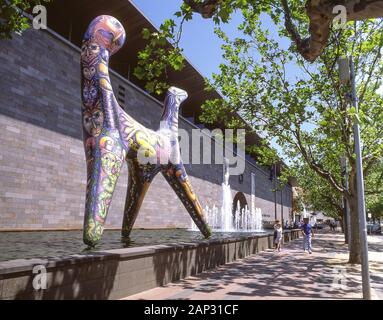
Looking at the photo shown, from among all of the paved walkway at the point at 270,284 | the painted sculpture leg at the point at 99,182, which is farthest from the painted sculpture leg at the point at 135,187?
the paved walkway at the point at 270,284

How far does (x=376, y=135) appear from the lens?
13.6 m

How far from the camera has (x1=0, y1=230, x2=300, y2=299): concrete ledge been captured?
4.36m

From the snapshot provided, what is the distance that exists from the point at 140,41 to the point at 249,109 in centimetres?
874

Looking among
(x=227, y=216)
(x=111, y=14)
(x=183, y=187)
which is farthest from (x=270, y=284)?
(x=227, y=216)

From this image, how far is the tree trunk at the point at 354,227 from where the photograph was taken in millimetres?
12789

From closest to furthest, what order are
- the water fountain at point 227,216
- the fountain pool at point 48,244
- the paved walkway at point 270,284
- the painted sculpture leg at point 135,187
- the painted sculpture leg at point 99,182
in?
the fountain pool at point 48,244, the painted sculpture leg at point 99,182, the paved walkway at point 270,284, the painted sculpture leg at point 135,187, the water fountain at point 227,216

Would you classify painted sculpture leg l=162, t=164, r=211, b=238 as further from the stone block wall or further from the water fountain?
the water fountain

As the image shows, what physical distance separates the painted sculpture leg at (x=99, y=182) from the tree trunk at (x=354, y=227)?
9248 millimetres

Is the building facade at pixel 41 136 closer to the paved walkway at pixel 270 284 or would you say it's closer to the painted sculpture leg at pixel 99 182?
the painted sculpture leg at pixel 99 182

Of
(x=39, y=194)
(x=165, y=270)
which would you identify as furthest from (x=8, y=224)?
(x=165, y=270)

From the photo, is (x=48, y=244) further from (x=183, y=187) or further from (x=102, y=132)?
(x=183, y=187)

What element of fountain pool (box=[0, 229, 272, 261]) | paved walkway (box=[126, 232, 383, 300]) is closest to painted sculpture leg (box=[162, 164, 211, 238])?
fountain pool (box=[0, 229, 272, 261])
